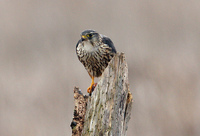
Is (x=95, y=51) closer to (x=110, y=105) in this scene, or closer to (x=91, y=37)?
(x=91, y=37)

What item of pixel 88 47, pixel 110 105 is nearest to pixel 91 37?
pixel 88 47

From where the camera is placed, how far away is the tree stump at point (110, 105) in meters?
3.58

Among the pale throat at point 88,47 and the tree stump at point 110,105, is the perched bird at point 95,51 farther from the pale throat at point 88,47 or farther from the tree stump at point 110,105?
the tree stump at point 110,105

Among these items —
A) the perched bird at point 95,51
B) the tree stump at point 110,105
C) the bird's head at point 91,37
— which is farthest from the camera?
the perched bird at point 95,51

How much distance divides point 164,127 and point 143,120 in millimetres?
495

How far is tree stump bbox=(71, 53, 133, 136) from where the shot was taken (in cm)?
358

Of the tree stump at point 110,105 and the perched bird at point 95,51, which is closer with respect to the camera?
the tree stump at point 110,105

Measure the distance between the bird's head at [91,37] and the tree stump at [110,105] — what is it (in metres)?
0.83

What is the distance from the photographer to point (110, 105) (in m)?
3.60

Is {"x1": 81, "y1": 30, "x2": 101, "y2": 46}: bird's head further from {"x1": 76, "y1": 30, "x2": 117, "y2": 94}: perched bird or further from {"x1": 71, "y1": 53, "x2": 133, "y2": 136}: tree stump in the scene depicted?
{"x1": 71, "y1": 53, "x2": 133, "y2": 136}: tree stump

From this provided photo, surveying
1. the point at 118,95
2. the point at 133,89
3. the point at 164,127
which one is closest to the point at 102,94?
the point at 118,95

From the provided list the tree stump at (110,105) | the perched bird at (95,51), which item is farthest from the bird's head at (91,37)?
the tree stump at (110,105)

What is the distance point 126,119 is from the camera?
3711 mm

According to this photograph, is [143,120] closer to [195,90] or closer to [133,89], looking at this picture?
[133,89]
